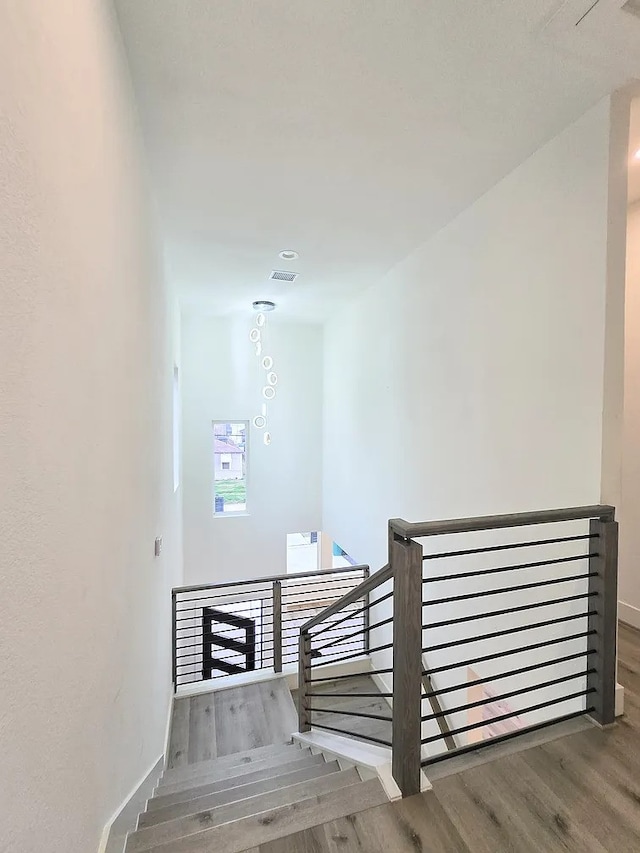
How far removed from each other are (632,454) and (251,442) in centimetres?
507

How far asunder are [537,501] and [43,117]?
2599 mm

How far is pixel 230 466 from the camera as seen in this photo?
6785mm

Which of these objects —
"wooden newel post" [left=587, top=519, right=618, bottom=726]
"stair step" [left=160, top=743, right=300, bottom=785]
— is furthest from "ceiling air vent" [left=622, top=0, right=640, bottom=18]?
"stair step" [left=160, top=743, right=300, bottom=785]

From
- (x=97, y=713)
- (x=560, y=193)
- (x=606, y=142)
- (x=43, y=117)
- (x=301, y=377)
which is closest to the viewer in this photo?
(x=43, y=117)

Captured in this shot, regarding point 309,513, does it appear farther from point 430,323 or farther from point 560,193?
point 560,193

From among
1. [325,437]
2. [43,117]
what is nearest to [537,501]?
[43,117]

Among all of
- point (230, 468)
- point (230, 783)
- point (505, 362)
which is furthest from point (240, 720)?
point (505, 362)

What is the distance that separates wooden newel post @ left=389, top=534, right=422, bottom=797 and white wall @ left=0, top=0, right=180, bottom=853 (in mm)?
1013

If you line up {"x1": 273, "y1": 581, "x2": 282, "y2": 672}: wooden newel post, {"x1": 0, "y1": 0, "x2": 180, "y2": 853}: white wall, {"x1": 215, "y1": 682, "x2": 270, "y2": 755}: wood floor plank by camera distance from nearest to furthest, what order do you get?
{"x1": 0, "y1": 0, "x2": 180, "y2": 853}: white wall < {"x1": 215, "y1": 682, "x2": 270, "y2": 755}: wood floor plank < {"x1": 273, "y1": 581, "x2": 282, "y2": 672}: wooden newel post

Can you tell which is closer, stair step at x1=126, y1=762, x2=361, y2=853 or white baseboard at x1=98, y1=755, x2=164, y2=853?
white baseboard at x1=98, y1=755, x2=164, y2=853

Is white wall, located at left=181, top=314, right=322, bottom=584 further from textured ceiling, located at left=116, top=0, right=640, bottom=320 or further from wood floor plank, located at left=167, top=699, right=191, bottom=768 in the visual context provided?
textured ceiling, located at left=116, top=0, right=640, bottom=320

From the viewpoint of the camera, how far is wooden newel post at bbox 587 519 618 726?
1854 mm

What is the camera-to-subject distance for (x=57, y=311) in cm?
98

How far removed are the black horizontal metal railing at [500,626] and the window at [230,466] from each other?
12.5ft
